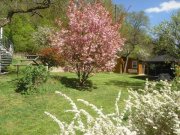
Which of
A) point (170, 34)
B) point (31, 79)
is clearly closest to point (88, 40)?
point (31, 79)

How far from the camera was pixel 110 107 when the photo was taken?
711 inches

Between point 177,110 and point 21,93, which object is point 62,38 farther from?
point 177,110

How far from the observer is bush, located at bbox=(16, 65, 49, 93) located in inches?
760

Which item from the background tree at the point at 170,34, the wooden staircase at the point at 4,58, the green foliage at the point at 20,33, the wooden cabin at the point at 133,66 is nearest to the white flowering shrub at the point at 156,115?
the wooden staircase at the point at 4,58

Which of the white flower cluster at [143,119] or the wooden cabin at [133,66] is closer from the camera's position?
the white flower cluster at [143,119]

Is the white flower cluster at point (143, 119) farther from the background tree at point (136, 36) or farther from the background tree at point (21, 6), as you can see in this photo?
the background tree at point (136, 36)

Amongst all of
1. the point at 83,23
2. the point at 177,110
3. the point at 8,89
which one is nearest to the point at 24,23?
the point at 83,23

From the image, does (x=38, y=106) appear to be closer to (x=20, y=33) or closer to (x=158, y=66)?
(x=20, y=33)

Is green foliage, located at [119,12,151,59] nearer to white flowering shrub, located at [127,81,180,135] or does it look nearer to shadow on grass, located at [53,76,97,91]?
shadow on grass, located at [53,76,97,91]

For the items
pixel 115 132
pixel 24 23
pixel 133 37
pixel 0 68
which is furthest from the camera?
pixel 133 37

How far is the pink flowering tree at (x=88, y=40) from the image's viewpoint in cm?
2302

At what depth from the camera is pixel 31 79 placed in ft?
63.9

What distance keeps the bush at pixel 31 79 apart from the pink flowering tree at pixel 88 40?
3.44 meters

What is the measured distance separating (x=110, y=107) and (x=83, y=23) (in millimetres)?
6983
